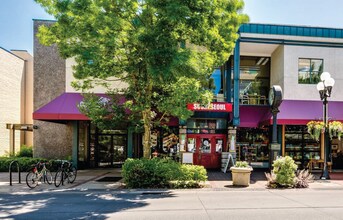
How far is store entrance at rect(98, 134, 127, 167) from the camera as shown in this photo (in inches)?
782

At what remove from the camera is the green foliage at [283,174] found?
11805 mm

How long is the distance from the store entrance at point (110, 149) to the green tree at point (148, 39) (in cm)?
730

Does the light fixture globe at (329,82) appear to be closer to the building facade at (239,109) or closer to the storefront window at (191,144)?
the building facade at (239,109)

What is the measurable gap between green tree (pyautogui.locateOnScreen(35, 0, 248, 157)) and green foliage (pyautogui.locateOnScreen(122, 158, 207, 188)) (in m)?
1.98

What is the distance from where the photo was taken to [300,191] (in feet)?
37.0

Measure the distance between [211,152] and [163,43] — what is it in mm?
9931

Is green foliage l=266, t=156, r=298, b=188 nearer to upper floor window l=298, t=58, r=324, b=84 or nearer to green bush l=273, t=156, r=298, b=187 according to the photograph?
green bush l=273, t=156, r=298, b=187

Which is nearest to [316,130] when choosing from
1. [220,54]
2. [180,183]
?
[220,54]

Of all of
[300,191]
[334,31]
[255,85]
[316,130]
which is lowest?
[300,191]

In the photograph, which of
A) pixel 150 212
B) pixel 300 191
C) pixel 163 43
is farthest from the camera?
pixel 300 191

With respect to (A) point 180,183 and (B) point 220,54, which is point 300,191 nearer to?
(A) point 180,183

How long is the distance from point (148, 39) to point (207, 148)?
10.0 meters

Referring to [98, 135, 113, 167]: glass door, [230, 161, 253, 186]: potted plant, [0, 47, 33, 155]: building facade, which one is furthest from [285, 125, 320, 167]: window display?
[0, 47, 33, 155]: building facade

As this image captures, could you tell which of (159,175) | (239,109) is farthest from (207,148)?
(159,175)
